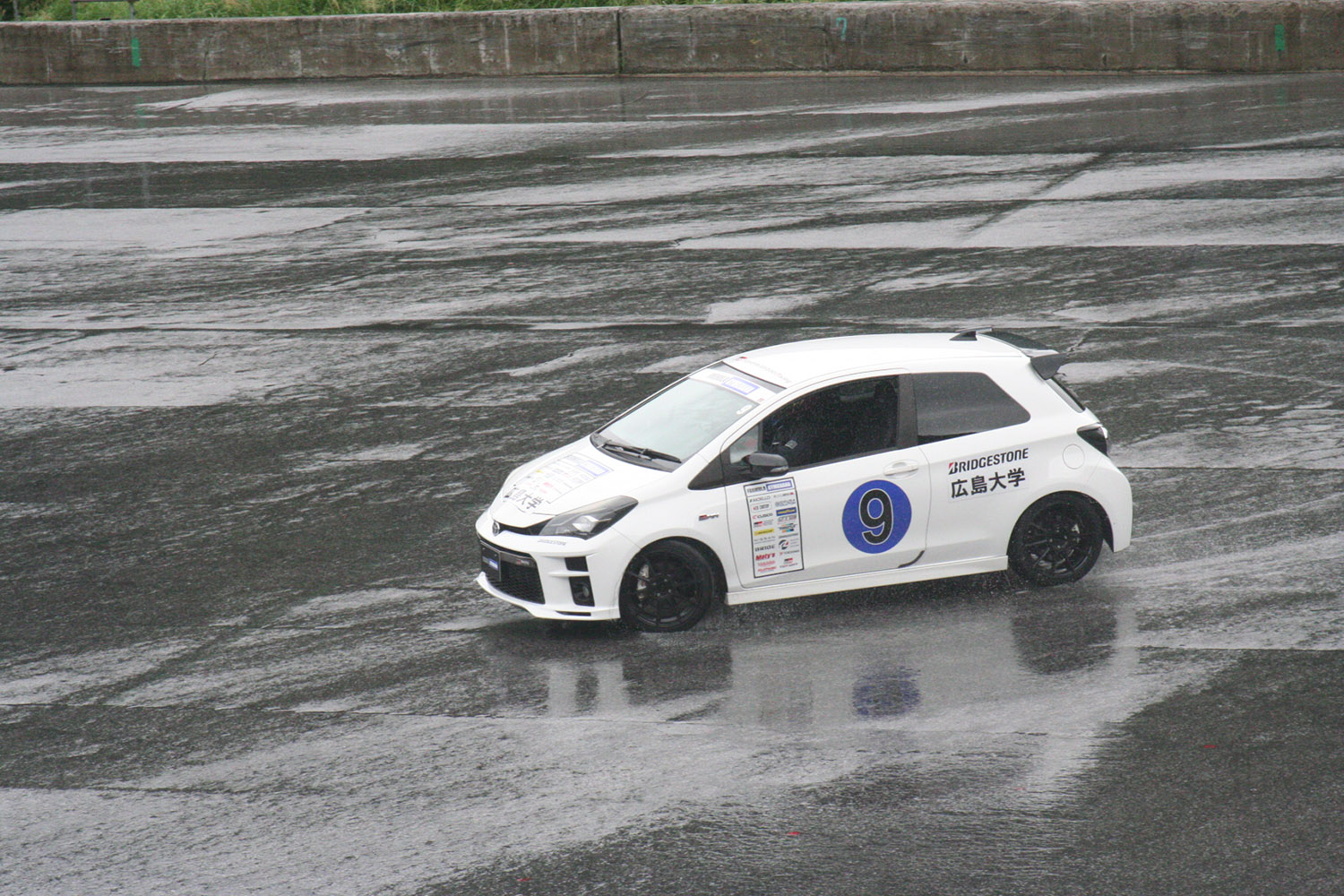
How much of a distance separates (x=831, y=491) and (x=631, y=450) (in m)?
1.27

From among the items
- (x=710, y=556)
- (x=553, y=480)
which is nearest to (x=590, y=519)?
(x=553, y=480)

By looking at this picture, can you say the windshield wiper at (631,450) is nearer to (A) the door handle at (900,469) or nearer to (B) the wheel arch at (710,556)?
(B) the wheel arch at (710,556)

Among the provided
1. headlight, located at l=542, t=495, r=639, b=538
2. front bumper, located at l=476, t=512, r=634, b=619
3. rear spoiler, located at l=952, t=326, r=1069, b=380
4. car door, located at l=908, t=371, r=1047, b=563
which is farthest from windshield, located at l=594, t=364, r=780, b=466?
rear spoiler, located at l=952, t=326, r=1069, b=380

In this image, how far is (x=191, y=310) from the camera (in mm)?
17953

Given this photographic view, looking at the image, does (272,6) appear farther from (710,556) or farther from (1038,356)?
(710,556)

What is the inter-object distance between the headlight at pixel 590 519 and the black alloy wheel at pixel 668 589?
26 cm

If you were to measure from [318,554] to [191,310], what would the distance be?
8.20m

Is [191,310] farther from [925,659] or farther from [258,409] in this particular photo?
[925,659]

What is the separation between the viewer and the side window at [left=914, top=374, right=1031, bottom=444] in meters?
9.46

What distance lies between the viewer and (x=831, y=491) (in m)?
9.20

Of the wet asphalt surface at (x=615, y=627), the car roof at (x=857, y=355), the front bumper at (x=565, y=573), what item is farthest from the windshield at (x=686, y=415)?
the wet asphalt surface at (x=615, y=627)

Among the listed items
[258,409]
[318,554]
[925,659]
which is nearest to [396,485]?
[318,554]

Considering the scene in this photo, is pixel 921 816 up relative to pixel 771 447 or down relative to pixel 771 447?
down

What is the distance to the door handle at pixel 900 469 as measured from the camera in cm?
927
